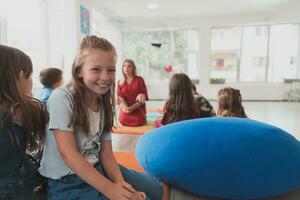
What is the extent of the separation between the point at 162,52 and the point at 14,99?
743 centimetres

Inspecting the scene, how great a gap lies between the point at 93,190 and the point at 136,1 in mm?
5446

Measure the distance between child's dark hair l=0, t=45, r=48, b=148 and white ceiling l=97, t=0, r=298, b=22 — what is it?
5.02 metres

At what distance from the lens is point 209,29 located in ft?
24.8

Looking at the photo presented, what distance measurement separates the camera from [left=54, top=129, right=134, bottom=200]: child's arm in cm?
92

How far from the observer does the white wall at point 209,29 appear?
7.14 meters

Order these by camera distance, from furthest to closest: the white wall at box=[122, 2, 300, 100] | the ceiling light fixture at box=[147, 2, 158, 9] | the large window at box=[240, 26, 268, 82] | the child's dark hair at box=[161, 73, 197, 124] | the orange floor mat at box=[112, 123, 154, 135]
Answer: the large window at box=[240, 26, 268, 82], the white wall at box=[122, 2, 300, 100], the ceiling light fixture at box=[147, 2, 158, 9], the orange floor mat at box=[112, 123, 154, 135], the child's dark hair at box=[161, 73, 197, 124]

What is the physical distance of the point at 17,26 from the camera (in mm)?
3619

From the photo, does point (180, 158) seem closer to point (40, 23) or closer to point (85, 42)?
point (85, 42)

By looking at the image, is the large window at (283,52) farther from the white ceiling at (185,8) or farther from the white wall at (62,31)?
the white wall at (62,31)

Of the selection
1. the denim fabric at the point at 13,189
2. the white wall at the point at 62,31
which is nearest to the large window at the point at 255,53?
the white wall at the point at 62,31

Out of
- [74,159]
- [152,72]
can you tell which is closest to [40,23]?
[74,159]

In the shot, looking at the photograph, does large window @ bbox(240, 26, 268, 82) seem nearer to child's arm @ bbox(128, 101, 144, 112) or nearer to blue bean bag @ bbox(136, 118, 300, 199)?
child's arm @ bbox(128, 101, 144, 112)

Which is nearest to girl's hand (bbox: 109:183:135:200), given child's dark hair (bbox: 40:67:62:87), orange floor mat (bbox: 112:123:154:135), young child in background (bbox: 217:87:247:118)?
young child in background (bbox: 217:87:247:118)

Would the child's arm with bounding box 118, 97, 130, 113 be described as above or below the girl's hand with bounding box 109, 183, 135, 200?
above
